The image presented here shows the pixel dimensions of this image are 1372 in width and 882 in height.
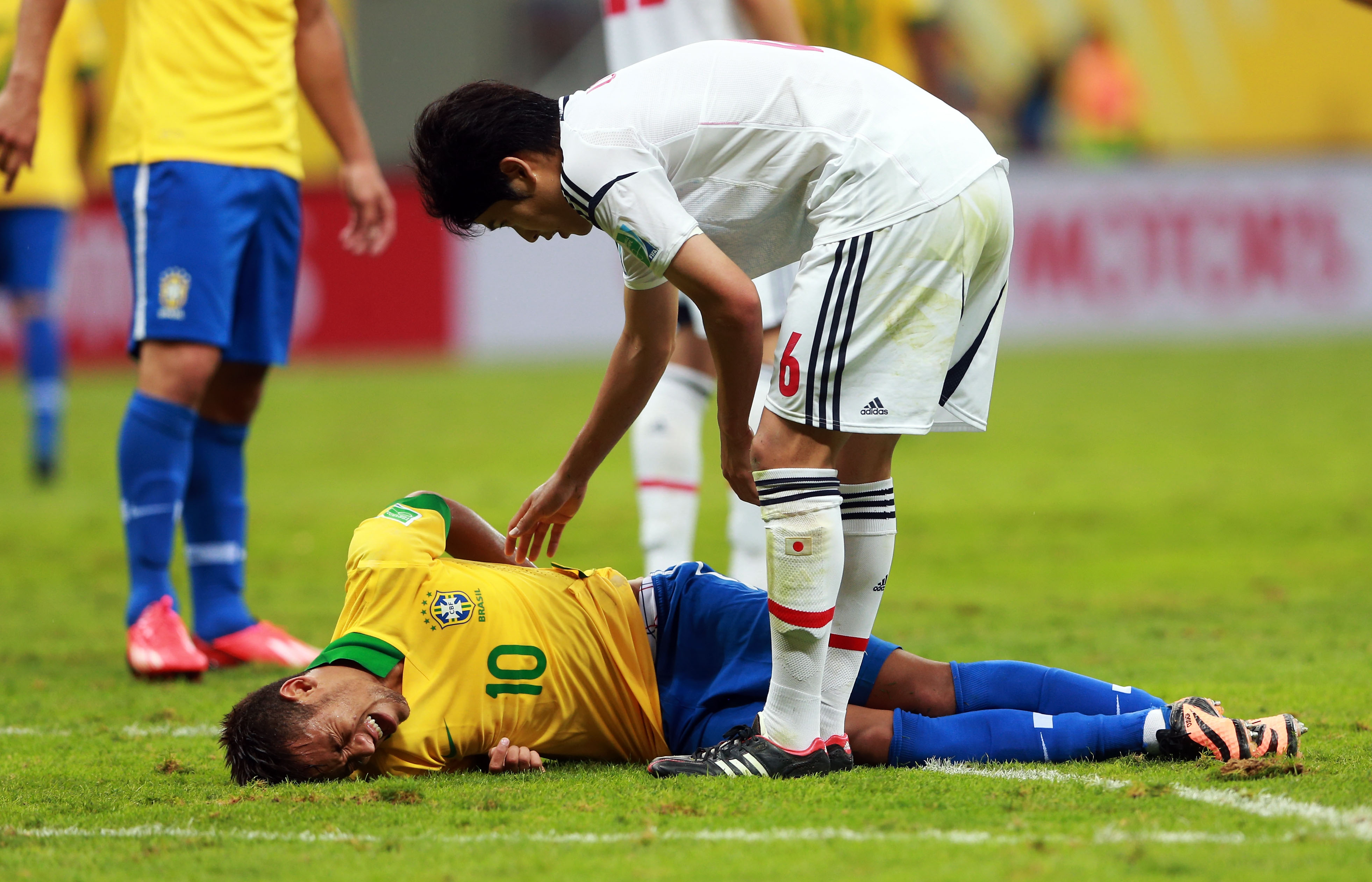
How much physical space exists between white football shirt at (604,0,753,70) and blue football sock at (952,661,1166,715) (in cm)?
224

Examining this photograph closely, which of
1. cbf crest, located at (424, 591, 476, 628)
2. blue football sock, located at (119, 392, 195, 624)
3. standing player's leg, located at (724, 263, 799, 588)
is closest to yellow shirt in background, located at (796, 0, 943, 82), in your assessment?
standing player's leg, located at (724, 263, 799, 588)

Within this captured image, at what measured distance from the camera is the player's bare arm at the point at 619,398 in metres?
3.41

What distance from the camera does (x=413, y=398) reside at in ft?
44.0

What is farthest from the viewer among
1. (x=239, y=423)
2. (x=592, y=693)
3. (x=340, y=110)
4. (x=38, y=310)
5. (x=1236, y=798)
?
(x=38, y=310)

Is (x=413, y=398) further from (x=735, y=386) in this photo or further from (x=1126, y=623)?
(x=735, y=386)

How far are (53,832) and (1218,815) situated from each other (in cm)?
201

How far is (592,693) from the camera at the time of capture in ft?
10.7

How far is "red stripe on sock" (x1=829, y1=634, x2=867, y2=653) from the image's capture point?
317cm

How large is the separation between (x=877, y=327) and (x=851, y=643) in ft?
2.17

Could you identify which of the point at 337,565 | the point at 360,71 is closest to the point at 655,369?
the point at 337,565

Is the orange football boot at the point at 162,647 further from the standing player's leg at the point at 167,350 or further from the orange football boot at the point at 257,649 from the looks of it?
the orange football boot at the point at 257,649

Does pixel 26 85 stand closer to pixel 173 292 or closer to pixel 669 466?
pixel 173 292

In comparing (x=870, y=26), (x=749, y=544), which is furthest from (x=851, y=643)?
(x=870, y=26)

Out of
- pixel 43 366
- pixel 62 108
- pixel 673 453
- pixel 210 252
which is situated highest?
pixel 62 108
